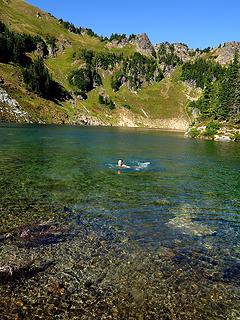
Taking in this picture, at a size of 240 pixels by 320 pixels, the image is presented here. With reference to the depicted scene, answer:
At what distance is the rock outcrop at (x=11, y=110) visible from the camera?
170 metres

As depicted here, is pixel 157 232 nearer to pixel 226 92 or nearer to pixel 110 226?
pixel 110 226

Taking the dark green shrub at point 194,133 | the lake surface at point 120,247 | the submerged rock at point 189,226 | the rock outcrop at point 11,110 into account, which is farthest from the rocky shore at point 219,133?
the submerged rock at point 189,226

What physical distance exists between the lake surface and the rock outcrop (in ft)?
460

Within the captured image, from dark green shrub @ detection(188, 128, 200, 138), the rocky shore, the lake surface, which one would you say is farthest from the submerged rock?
dark green shrub @ detection(188, 128, 200, 138)

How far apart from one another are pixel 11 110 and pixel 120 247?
169 m

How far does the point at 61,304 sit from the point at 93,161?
41.7 meters

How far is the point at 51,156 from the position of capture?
57688mm

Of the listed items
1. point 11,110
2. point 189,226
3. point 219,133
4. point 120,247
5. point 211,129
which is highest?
point 11,110

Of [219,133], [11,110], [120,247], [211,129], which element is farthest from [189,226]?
[11,110]

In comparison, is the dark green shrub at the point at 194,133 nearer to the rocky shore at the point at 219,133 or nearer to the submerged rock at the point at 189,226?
the rocky shore at the point at 219,133

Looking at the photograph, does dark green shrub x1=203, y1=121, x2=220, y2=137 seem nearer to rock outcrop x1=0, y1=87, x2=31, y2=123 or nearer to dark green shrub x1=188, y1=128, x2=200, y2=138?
dark green shrub x1=188, y1=128, x2=200, y2=138

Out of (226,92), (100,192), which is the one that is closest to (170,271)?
(100,192)

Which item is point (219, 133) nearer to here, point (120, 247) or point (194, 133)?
point (194, 133)

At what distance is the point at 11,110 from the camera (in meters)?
175
